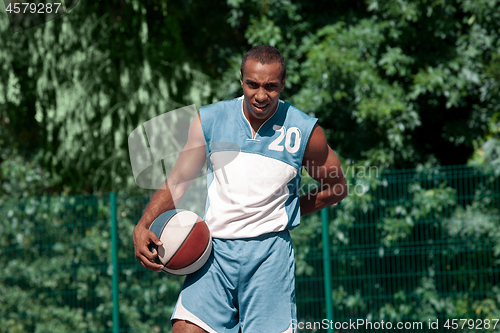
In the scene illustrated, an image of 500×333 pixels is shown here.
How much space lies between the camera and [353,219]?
5832 millimetres

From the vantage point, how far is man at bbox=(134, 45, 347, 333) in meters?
2.47

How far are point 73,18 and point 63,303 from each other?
3624mm

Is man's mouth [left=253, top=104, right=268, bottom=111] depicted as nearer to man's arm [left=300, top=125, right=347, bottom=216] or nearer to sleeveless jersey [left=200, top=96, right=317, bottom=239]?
sleeveless jersey [left=200, top=96, right=317, bottom=239]

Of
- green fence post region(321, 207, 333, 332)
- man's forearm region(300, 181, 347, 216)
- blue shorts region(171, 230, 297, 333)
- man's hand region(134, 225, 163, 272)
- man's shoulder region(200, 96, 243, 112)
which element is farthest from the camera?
green fence post region(321, 207, 333, 332)

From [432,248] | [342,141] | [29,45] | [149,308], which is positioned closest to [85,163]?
[29,45]

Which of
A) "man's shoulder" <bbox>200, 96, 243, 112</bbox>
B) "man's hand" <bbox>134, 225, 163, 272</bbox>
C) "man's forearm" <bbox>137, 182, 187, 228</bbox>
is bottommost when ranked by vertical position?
"man's hand" <bbox>134, 225, 163, 272</bbox>

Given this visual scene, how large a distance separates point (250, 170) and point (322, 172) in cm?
44

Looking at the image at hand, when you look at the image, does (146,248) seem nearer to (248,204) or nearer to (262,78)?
(248,204)

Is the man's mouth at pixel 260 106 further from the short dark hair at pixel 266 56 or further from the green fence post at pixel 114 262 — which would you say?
the green fence post at pixel 114 262

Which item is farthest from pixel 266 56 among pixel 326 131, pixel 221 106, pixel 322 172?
pixel 326 131

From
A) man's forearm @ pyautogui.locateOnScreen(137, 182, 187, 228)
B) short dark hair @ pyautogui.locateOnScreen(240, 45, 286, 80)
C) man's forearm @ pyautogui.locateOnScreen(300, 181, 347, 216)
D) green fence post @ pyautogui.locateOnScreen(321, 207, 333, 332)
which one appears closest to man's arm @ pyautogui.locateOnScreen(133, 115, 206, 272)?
man's forearm @ pyautogui.locateOnScreen(137, 182, 187, 228)

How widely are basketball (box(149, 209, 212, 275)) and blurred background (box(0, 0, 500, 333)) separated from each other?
10.4 ft

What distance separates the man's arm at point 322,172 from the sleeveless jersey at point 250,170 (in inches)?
2.9

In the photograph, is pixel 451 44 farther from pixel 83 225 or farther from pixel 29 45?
pixel 29 45
